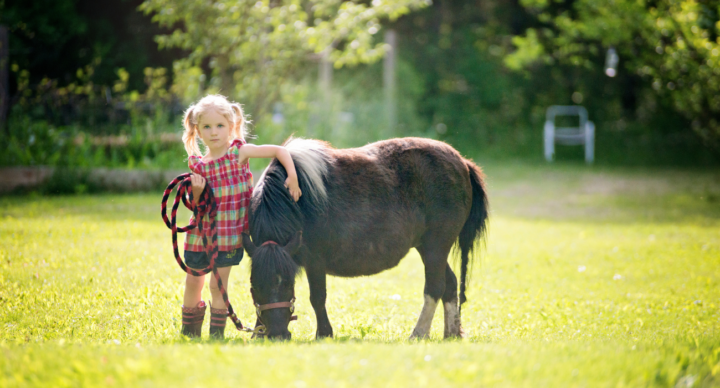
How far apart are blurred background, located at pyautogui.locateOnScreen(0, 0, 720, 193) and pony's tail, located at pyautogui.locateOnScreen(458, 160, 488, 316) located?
8419mm

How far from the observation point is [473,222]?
5.25 meters

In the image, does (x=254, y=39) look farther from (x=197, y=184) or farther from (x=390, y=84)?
(x=197, y=184)

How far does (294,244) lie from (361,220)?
0.69m

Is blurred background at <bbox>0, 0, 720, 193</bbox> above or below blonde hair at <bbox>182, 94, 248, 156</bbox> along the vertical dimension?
above

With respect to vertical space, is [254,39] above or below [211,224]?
above

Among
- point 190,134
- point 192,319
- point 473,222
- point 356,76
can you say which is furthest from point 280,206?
point 356,76

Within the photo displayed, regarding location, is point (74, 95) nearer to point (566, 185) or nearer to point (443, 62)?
point (566, 185)

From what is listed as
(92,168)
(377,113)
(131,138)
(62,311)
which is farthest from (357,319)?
(377,113)

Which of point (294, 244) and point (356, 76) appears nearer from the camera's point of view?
point (294, 244)

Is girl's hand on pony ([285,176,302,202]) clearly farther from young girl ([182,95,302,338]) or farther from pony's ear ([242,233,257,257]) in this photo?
pony's ear ([242,233,257,257])

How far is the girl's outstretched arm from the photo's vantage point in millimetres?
4125

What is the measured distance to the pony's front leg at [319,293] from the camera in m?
4.34

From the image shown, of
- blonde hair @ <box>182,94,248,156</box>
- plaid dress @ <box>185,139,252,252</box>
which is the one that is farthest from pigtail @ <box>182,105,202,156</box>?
plaid dress @ <box>185,139,252,252</box>

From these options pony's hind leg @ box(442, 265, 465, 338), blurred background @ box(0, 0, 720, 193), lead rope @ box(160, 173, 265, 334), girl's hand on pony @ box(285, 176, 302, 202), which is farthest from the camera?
blurred background @ box(0, 0, 720, 193)
